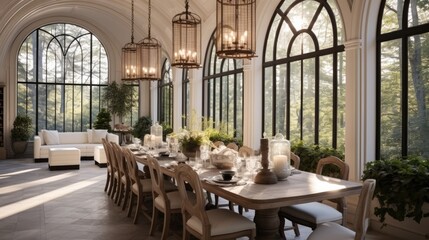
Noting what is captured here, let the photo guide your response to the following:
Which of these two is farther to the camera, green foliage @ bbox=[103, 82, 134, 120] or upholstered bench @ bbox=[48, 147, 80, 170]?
green foliage @ bbox=[103, 82, 134, 120]

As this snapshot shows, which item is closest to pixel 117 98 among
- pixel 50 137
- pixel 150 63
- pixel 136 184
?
pixel 50 137

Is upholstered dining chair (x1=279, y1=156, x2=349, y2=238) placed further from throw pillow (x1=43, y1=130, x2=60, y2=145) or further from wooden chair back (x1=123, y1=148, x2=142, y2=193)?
throw pillow (x1=43, y1=130, x2=60, y2=145)

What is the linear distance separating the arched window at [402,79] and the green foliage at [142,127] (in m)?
10.4

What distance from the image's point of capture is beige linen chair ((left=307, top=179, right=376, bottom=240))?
2.60 metres

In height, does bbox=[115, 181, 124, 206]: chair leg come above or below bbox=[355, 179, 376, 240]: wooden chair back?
below

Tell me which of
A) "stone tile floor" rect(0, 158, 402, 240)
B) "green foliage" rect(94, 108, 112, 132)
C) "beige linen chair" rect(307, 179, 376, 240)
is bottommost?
"stone tile floor" rect(0, 158, 402, 240)

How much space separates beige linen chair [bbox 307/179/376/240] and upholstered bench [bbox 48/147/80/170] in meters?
7.90

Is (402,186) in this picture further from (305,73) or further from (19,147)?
(19,147)

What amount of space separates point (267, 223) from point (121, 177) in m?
2.87

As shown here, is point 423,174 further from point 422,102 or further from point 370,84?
point 370,84

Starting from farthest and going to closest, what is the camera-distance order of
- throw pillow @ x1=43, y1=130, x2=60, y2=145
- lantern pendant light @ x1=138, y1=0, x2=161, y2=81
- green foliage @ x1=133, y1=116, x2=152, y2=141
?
green foliage @ x1=133, y1=116, x2=152, y2=141
throw pillow @ x1=43, y1=130, x2=60, y2=145
lantern pendant light @ x1=138, y1=0, x2=161, y2=81

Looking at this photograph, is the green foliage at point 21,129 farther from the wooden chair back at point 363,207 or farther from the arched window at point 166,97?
the wooden chair back at point 363,207

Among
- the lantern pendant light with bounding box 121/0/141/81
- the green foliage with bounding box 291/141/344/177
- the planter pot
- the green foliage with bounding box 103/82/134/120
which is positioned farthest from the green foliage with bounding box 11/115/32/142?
the green foliage with bounding box 291/141/344/177

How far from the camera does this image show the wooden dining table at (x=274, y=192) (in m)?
2.80
